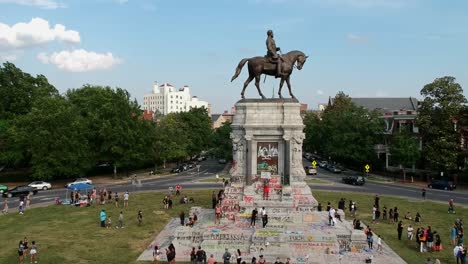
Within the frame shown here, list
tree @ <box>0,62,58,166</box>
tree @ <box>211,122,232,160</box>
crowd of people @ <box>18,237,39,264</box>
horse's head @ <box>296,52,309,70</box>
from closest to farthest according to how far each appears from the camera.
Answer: crowd of people @ <box>18,237,39,264</box>
horse's head @ <box>296,52,309,70</box>
tree @ <box>0,62,58,166</box>
tree @ <box>211,122,232,160</box>

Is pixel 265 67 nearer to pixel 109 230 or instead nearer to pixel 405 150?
pixel 109 230

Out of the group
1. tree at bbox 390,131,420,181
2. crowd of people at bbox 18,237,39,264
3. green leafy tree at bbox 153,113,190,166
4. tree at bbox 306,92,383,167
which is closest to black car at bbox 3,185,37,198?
green leafy tree at bbox 153,113,190,166

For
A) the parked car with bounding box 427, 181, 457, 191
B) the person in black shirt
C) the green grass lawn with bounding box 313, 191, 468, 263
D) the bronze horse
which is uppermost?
the bronze horse

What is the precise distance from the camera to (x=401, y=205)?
Result: 4575cm

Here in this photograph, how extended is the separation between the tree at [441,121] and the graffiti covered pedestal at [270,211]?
34683 mm

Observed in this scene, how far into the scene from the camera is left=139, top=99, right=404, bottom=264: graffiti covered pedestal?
27.6 m

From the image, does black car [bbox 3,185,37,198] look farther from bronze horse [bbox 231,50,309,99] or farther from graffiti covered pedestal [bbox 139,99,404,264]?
bronze horse [bbox 231,50,309,99]

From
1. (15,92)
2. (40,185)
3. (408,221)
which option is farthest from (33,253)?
(15,92)

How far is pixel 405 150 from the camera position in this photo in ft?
221

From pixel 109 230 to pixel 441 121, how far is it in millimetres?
51436

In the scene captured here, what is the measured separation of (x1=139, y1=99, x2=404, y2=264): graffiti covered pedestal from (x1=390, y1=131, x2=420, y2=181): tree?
121 feet

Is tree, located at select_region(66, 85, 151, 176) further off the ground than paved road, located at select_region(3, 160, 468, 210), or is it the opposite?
tree, located at select_region(66, 85, 151, 176)

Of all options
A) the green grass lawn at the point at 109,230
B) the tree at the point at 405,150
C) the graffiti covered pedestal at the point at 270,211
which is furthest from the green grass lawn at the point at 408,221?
the tree at the point at 405,150

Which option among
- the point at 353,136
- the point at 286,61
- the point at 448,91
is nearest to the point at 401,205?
the point at 286,61
